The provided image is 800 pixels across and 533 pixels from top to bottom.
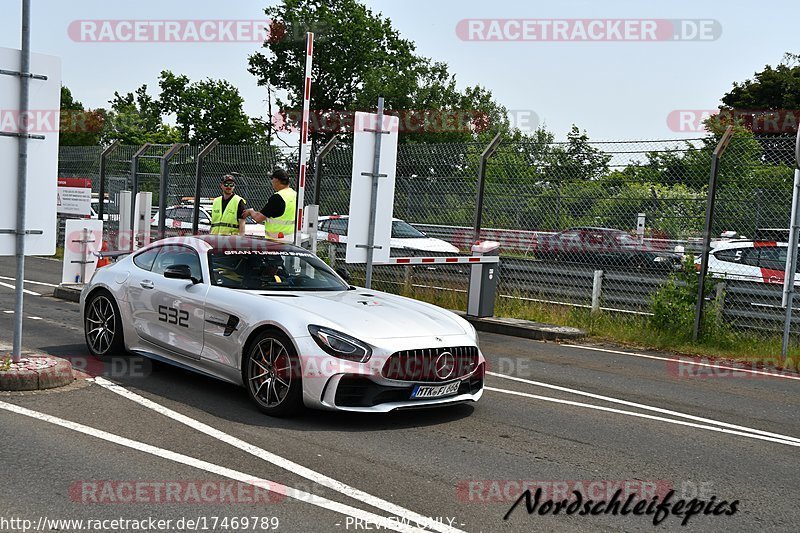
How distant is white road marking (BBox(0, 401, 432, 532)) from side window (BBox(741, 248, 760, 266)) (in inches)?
417

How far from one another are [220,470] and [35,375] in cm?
289

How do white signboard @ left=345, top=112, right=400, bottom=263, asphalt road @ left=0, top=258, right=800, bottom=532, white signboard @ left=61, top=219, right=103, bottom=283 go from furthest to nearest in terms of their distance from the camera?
white signboard @ left=61, top=219, right=103, bottom=283, white signboard @ left=345, top=112, right=400, bottom=263, asphalt road @ left=0, top=258, right=800, bottom=532

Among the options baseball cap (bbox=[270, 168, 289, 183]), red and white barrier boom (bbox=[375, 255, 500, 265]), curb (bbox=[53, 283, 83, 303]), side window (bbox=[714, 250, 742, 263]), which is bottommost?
curb (bbox=[53, 283, 83, 303])

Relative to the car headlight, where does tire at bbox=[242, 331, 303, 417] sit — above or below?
below

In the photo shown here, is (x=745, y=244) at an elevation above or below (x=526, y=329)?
above

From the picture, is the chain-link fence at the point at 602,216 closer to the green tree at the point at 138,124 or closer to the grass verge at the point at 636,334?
the grass verge at the point at 636,334

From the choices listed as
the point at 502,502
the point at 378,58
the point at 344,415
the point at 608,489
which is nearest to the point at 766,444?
the point at 608,489

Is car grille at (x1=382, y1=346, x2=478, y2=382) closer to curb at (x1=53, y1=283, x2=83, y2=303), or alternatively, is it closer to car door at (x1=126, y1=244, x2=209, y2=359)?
car door at (x1=126, y1=244, x2=209, y2=359)

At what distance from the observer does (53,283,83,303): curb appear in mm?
14414

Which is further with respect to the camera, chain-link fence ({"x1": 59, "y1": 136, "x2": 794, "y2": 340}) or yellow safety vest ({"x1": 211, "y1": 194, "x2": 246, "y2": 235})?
chain-link fence ({"x1": 59, "y1": 136, "x2": 794, "y2": 340})

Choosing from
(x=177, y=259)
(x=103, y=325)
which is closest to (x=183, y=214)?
(x=103, y=325)

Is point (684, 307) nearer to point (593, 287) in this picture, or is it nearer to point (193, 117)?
point (593, 287)

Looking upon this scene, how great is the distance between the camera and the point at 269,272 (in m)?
8.22

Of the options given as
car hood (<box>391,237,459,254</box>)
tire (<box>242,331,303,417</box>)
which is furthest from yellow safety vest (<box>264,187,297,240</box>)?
car hood (<box>391,237,459,254</box>)
